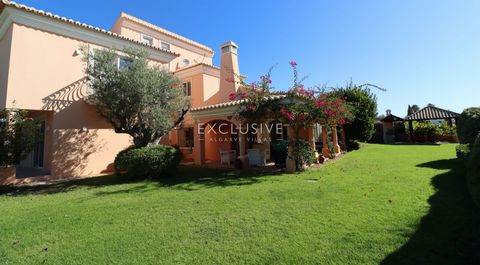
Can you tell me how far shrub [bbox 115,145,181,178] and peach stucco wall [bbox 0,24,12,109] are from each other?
648cm

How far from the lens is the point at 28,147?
10.8m

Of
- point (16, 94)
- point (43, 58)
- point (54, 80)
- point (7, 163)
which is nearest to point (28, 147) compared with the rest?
point (7, 163)

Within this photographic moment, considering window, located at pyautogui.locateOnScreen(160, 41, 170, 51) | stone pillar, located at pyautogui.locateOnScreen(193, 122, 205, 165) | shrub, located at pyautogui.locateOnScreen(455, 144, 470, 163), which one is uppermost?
window, located at pyautogui.locateOnScreen(160, 41, 170, 51)

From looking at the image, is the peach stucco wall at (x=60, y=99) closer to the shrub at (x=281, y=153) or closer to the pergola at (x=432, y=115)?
the shrub at (x=281, y=153)

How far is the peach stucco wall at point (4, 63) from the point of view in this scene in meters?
12.0

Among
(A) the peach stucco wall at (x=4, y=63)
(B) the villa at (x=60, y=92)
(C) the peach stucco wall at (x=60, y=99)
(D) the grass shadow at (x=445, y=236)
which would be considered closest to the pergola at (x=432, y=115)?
(B) the villa at (x=60, y=92)

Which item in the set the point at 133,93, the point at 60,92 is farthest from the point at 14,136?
the point at 133,93

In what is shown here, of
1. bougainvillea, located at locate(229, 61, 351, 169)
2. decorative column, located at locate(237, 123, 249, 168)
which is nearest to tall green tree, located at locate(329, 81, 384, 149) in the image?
bougainvillea, located at locate(229, 61, 351, 169)

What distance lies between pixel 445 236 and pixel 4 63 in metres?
18.6

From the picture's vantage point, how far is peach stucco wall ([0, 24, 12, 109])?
12016 millimetres

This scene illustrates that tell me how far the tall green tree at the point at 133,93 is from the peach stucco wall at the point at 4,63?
3.41m

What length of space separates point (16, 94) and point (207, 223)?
493 inches

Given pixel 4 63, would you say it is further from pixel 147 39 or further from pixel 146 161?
pixel 147 39

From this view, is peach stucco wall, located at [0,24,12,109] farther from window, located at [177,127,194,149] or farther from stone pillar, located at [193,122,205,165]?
window, located at [177,127,194,149]
